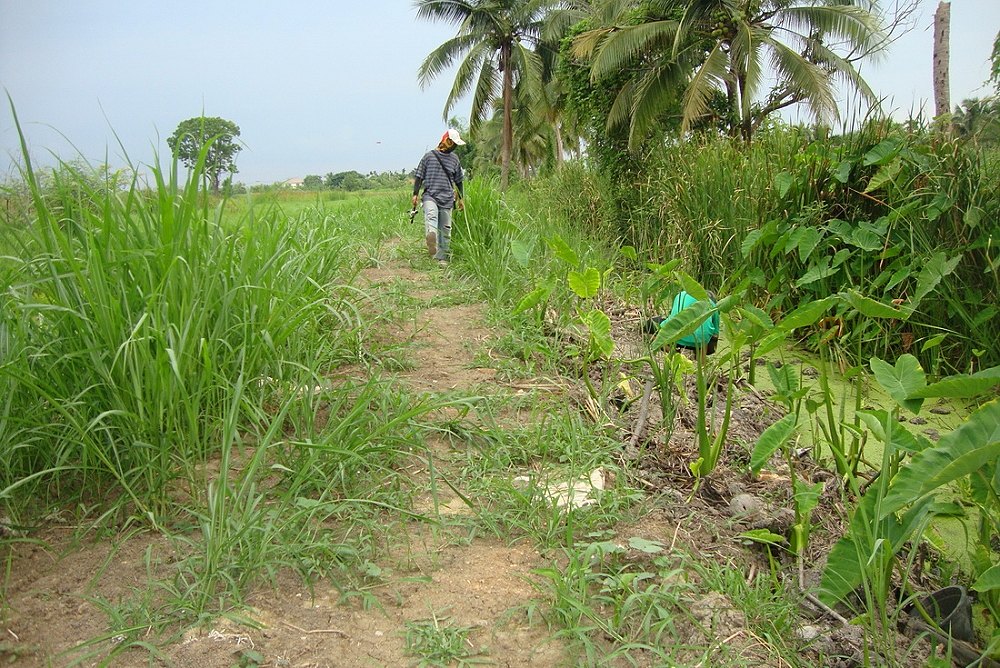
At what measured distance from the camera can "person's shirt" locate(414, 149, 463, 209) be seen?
622cm

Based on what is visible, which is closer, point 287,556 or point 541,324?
point 287,556

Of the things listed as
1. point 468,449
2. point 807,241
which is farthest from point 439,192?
point 468,449

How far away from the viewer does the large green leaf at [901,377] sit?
7.45 feet

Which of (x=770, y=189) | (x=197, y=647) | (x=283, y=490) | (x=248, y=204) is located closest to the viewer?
(x=197, y=647)

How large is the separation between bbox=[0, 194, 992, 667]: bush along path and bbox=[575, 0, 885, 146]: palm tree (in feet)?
37.2

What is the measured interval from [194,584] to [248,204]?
1682 millimetres

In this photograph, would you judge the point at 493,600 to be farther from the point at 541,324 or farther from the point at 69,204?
the point at 541,324

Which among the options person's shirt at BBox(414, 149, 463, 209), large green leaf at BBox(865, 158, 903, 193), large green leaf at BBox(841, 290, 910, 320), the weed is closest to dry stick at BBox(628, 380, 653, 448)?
large green leaf at BBox(841, 290, 910, 320)

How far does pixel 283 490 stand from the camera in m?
2.10

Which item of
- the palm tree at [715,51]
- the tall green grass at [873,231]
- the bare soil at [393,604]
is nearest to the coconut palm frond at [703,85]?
the palm tree at [715,51]

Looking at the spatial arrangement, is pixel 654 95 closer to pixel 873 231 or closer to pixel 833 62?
pixel 833 62

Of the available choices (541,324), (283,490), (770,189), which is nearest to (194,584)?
(283,490)

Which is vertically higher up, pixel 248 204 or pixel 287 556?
pixel 248 204

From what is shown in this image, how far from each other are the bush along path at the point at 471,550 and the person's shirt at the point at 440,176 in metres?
3.44
